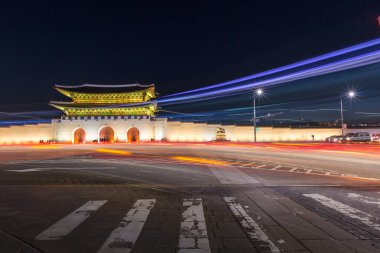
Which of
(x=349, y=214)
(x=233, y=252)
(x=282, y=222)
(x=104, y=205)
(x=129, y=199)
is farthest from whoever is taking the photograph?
(x=129, y=199)

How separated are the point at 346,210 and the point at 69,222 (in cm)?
565

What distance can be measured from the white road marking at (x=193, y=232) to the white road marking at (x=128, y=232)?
0.75 metres

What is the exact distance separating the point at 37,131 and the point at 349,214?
5451cm

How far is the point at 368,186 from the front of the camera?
9.35 metres

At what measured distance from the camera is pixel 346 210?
632 cm

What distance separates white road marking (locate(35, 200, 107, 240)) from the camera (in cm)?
478

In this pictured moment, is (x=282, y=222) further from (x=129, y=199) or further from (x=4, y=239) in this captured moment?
(x=4, y=239)

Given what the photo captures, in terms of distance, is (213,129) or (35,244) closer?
(35,244)

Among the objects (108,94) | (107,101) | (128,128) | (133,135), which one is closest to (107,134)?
(128,128)

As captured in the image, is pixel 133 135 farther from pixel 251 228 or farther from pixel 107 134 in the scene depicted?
pixel 251 228

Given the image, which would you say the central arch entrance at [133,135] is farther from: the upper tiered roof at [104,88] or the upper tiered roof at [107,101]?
the upper tiered roof at [104,88]

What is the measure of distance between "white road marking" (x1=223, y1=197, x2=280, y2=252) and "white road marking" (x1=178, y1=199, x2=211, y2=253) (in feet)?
2.29

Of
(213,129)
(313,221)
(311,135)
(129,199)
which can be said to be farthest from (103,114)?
(313,221)

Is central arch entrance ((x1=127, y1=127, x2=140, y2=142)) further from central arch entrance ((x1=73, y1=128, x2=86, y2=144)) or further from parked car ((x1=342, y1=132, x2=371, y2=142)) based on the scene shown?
parked car ((x1=342, y1=132, x2=371, y2=142))
